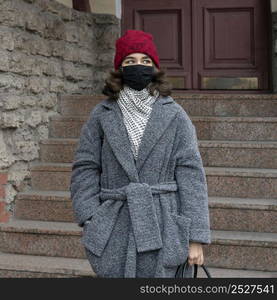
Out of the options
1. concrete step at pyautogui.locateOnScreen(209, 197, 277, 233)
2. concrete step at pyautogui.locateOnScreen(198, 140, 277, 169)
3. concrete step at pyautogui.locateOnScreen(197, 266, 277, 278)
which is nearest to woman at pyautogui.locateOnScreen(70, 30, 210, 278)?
concrete step at pyautogui.locateOnScreen(197, 266, 277, 278)

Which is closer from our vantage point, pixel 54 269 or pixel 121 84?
pixel 121 84

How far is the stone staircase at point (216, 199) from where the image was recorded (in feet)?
10.2

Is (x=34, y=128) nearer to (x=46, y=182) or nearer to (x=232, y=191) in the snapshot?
(x=46, y=182)

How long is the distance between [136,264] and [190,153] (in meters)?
0.45

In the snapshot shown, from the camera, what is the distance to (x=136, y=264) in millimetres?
1859

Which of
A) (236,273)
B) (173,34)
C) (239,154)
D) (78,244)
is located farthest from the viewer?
(173,34)

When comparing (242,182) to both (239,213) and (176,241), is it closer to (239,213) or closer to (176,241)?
(239,213)

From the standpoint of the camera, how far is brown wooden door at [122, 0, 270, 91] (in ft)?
16.2

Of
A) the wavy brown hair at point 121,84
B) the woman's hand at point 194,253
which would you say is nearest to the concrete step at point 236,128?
the wavy brown hair at point 121,84

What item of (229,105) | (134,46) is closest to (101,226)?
(134,46)

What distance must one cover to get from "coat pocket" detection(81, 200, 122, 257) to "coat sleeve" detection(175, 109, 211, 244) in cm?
24

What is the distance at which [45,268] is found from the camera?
123 inches

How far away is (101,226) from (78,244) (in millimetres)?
1467

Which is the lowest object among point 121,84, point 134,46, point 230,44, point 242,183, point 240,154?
point 242,183
